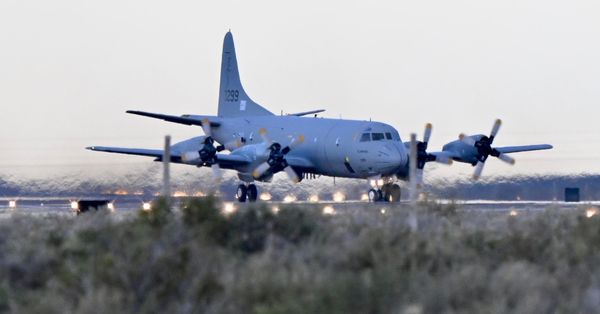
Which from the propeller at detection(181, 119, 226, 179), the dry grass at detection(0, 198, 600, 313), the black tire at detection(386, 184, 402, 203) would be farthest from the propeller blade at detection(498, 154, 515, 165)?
the dry grass at detection(0, 198, 600, 313)

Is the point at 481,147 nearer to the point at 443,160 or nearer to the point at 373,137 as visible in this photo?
the point at 443,160

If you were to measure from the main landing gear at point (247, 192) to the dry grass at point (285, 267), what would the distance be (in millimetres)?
26128

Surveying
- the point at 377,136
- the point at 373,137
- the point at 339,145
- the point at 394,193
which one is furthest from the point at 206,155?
the point at 394,193

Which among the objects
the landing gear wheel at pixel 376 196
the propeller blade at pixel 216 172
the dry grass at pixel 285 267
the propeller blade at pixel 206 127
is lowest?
the dry grass at pixel 285 267

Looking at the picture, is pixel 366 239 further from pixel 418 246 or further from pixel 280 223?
pixel 280 223

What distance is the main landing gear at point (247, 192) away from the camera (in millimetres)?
52500

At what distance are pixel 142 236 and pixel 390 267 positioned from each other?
421 cm

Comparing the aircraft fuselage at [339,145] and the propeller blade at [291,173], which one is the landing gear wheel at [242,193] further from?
the propeller blade at [291,173]

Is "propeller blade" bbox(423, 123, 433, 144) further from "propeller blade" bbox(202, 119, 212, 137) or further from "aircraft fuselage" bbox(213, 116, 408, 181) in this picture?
"propeller blade" bbox(202, 119, 212, 137)

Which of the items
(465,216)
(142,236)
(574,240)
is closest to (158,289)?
(142,236)

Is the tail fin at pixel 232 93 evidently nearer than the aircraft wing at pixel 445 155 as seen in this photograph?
No

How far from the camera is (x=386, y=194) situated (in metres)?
50.2

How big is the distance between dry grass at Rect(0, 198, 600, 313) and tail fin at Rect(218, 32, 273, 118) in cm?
3383

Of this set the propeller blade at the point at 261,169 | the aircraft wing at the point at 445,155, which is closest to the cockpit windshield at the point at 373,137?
the propeller blade at the point at 261,169
